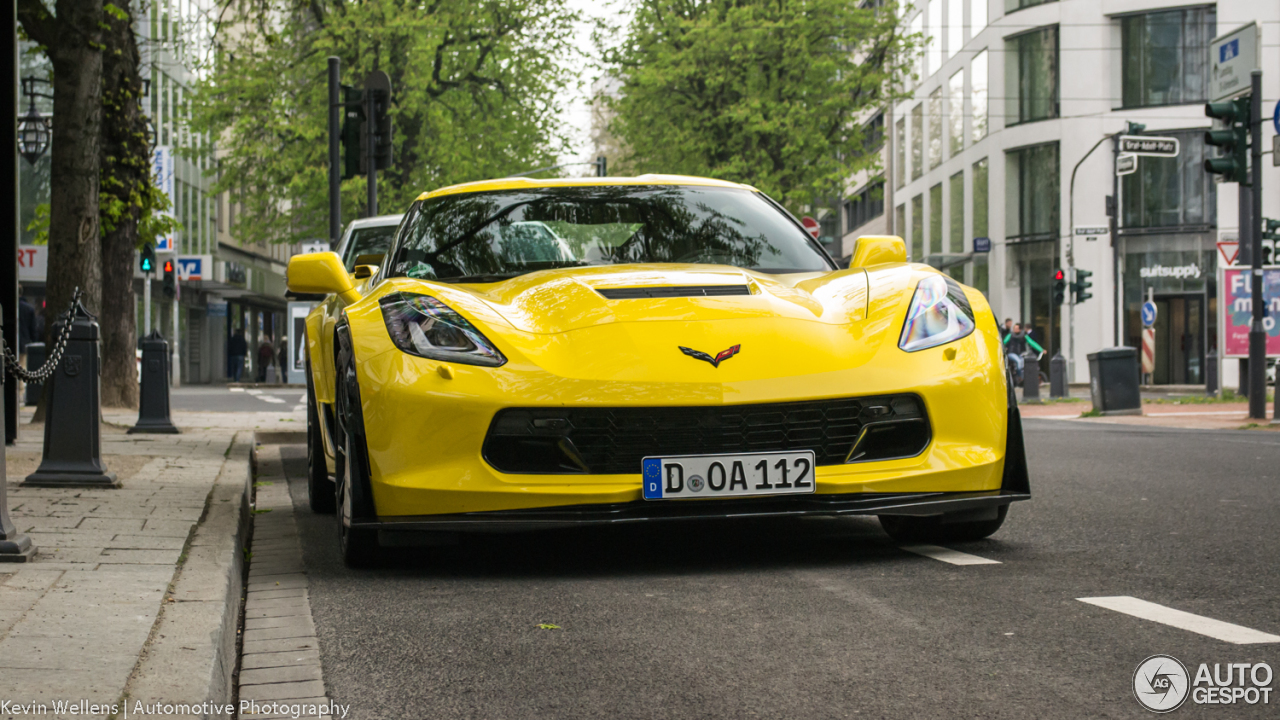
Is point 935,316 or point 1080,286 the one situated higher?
point 1080,286

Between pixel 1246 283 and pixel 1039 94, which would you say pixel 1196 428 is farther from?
pixel 1039 94

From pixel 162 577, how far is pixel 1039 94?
130 feet

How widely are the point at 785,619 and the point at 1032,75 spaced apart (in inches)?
1568

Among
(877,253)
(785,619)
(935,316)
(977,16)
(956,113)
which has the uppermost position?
(977,16)

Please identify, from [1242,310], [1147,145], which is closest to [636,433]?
[1242,310]

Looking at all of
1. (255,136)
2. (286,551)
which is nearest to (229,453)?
(286,551)

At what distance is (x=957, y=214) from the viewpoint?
154 feet

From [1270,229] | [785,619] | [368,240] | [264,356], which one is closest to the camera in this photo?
[785,619]

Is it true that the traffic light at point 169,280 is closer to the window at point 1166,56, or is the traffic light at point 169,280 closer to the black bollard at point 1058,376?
the black bollard at point 1058,376

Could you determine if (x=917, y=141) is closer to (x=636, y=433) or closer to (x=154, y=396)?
(x=154, y=396)

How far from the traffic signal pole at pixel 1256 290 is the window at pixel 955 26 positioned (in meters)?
28.7

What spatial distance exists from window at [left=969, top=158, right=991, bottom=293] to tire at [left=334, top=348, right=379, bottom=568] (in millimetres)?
39980

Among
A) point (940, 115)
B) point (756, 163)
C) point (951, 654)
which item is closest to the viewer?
point (951, 654)

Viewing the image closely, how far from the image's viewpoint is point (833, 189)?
38.2 metres
